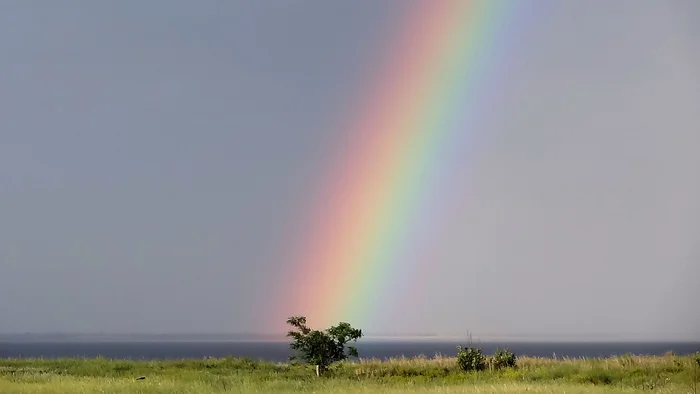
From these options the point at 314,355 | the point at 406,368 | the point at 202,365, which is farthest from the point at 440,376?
the point at 202,365

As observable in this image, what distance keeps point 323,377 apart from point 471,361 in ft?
36.3

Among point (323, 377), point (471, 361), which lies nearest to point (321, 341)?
point (323, 377)

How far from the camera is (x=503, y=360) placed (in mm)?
40156

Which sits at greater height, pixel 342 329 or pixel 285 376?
pixel 342 329

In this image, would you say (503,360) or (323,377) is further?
(503,360)

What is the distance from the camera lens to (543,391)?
19047 mm

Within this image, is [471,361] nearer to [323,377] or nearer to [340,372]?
[340,372]

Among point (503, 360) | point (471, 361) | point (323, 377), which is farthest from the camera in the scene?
point (503, 360)

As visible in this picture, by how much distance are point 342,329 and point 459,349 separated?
9.65 m

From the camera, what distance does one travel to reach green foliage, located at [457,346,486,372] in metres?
39.7

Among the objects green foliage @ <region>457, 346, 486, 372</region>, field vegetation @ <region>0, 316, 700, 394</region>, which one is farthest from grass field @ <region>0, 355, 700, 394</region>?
green foliage @ <region>457, 346, 486, 372</region>

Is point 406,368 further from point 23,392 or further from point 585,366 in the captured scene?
point 23,392

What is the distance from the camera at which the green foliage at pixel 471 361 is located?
130ft

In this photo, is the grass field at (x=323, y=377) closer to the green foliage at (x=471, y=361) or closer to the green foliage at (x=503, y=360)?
the green foliage at (x=503, y=360)
